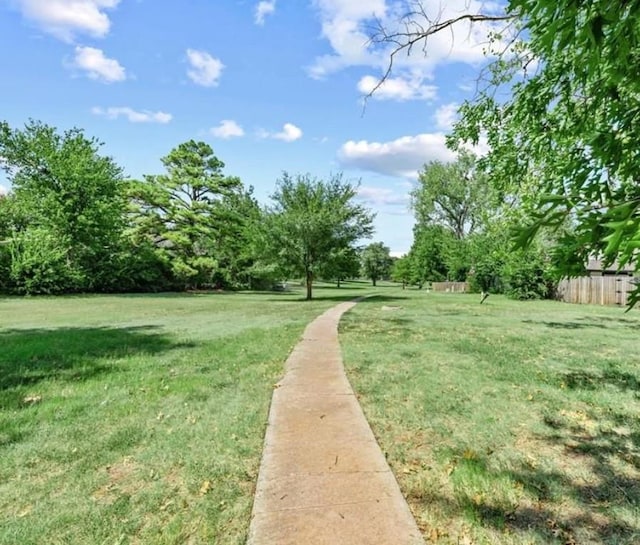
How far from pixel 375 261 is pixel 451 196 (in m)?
29.3

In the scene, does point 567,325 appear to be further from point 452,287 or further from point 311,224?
point 452,287

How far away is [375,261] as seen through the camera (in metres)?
67.3

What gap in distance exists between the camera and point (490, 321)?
485 inches

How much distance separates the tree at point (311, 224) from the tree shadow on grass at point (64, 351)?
1210cm

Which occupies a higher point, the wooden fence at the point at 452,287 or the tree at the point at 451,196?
the tree at the point at 451,196

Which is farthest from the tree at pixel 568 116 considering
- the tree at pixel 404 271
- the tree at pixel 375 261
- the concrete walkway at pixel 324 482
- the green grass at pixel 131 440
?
the tree at pixel 375 261

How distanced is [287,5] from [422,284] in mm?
42544

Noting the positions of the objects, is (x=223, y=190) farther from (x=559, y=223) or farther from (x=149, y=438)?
(x=559, y=223)

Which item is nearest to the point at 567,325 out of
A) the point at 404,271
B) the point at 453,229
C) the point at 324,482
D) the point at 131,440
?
the point at 324,482

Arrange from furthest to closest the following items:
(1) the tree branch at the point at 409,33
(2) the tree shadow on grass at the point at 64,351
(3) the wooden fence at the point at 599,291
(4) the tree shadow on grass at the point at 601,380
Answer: (3) the wooden fence at the point at 599,291, (2) the tree shadow on grass at the point at 64,351, (4) the tree shadow on grass at the point at 601,380, (1) the tree branch at the point at 409,33

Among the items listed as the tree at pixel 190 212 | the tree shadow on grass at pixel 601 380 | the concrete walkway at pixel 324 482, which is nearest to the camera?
the concrete walkway at pixel 324 482

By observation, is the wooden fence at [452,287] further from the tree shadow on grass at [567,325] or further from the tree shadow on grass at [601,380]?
the tree shadow on grass at [601,380]

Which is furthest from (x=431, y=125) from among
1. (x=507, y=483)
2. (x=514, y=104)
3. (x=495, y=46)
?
(x=507, y=483)

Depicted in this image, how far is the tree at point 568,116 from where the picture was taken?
1.46 m
